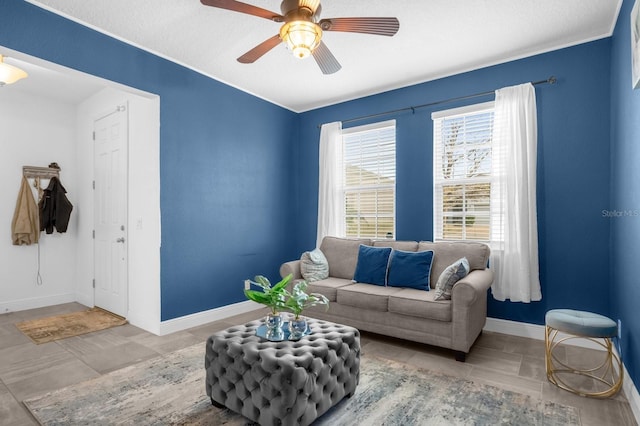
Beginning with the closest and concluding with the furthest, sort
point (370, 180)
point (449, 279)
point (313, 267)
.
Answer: point (449, 279)
point (313, 267)
point (370, 180)

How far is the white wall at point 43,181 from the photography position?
178 inches

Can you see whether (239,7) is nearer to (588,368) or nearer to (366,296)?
(366,296)

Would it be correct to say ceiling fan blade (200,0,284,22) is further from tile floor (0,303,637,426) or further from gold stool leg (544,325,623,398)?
gold stool leg (544,325,623,398)

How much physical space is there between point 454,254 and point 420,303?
0.81 meters

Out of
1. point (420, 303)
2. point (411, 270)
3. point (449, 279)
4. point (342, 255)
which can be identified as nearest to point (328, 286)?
point (342, 255)

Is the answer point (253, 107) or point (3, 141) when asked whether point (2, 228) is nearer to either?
point (3, 141)

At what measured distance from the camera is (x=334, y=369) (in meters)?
2.10

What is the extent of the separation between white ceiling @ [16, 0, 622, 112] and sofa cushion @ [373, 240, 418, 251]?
197cm

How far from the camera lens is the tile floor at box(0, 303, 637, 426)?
2.25m

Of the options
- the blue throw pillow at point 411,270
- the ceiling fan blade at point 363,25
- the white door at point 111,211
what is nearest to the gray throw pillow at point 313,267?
the blue throw pillow at point 411,270

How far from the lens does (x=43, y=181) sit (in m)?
4.86

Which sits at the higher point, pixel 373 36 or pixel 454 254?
pixel 373 36

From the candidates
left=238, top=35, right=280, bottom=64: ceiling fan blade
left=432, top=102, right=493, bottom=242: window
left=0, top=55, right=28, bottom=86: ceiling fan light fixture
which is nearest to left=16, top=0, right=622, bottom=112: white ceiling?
left=238, top=35, right=280, bottom=64: ceiling fan blade

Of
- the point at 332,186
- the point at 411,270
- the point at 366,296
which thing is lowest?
the point at 366,296
